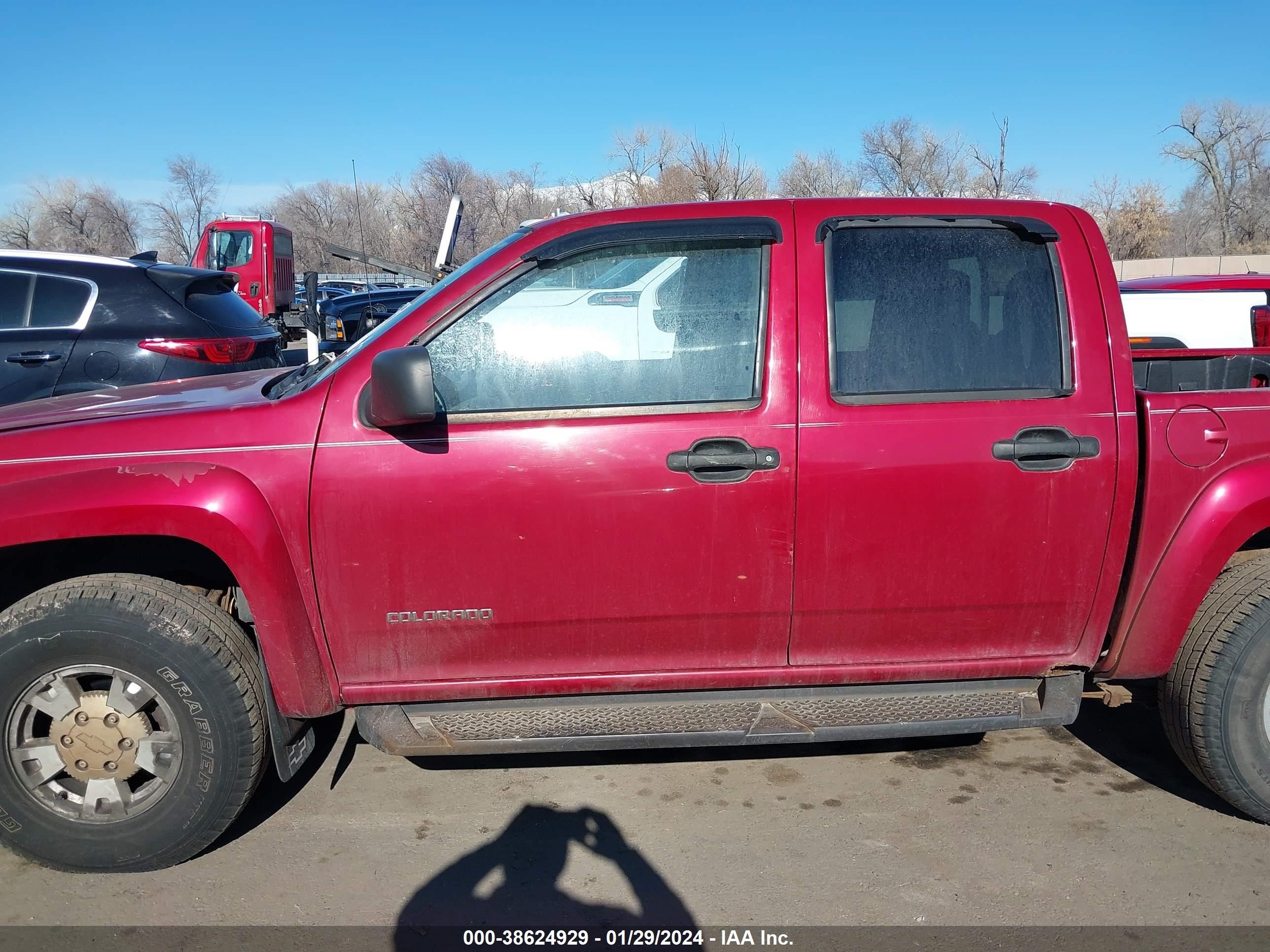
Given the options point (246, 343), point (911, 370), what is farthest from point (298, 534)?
point (246, 343)

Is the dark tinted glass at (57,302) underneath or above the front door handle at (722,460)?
above

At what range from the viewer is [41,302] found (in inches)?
227

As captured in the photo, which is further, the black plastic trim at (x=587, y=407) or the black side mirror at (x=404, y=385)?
the black plastic trim at (x=587, y=407)

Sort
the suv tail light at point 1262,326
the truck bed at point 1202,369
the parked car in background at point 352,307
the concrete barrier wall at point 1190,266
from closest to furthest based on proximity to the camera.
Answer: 1. the truck bed at point 1202,369
2. the suv tail light at point 1262,326
3. the parked car in background at point 352,307
4. the concrete barrier wall at point 1190,266

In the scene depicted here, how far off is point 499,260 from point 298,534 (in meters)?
1.01

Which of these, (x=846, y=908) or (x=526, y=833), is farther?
(x=526, y=833)

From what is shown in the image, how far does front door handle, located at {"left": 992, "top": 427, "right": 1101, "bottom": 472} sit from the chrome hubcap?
103 inches

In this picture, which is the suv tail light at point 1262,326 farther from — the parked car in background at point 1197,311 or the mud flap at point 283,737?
the mud flap at point 283,737

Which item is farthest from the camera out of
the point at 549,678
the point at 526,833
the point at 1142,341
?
the point at 1142,341

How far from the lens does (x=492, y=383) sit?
2879 mm

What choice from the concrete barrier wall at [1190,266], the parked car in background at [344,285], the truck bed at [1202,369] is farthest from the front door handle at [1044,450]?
the concrete barrier wall at [1190,266]

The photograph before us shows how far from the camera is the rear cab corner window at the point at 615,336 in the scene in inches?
113

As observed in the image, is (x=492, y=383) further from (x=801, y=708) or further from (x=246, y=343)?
(x=246, y=343)

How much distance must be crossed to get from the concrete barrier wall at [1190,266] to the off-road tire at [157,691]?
1493 inches
